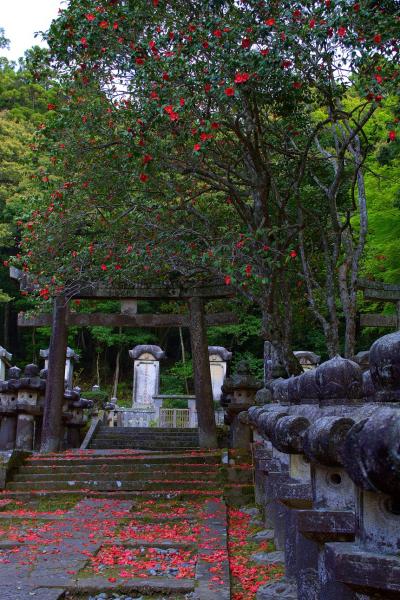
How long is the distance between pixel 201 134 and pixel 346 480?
556cm

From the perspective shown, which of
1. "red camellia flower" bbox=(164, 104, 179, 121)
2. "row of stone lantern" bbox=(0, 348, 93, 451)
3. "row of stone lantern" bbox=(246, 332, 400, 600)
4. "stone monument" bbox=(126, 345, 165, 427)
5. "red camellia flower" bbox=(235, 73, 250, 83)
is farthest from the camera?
"stone monument" bbox=(126, 345, 165, 427)

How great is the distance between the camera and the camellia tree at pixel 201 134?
7.73m

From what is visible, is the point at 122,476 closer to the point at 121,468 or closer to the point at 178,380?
the point at 121,468

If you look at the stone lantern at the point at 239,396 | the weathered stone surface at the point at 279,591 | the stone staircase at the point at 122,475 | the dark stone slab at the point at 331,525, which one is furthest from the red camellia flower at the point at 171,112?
the stone lantern at the point at 239,396

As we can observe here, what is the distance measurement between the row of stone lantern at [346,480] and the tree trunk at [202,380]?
375 inches

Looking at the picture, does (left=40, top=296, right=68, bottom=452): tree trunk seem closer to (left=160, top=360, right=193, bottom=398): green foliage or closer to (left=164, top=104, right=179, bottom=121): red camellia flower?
(left=164, top=104, right=179, bottom=121): red camellia flower

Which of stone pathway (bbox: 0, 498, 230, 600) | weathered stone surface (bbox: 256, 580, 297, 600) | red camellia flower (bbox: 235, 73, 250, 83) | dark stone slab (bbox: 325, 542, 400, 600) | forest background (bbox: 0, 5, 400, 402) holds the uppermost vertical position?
forest background (bbox: 0, 5, 400, 402)

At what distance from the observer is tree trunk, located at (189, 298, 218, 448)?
14.4m

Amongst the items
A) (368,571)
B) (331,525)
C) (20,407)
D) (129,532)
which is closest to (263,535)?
(129,532)

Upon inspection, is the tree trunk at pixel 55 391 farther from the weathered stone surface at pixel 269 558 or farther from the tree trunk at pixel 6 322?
the tree trunk at pixel 6 322

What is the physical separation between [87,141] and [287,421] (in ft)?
24.6

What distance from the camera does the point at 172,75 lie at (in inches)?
314

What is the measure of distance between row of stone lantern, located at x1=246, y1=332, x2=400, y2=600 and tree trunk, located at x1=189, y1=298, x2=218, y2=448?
9.52 m

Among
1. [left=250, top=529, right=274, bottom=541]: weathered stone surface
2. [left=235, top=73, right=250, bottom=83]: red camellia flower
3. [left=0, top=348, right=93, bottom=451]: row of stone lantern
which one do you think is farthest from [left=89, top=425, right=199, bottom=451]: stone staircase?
[left=235, top=73, right=250, bottom=83]: red camellia flower
